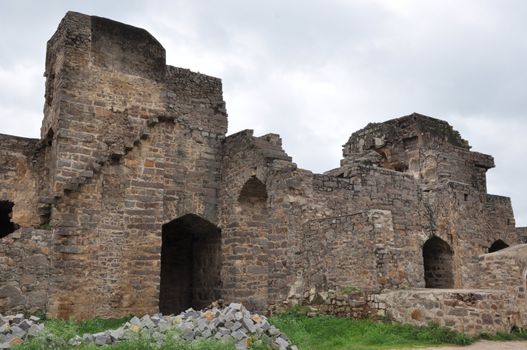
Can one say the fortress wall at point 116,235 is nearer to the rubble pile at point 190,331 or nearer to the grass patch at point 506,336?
the rubble pile at point 190,331

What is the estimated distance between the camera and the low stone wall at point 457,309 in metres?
10.0

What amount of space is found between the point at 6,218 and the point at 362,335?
10459 mm

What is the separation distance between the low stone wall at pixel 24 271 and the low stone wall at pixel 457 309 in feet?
23.0

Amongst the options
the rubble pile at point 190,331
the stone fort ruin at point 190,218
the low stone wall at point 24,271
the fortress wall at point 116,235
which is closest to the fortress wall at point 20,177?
the stone fort ruin at point 190,218

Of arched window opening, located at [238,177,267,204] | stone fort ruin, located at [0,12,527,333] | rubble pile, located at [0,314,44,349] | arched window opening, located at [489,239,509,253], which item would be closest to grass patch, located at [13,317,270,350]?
rubble pile, located at [0,314,44,349]

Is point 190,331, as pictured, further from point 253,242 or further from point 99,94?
point 99,94

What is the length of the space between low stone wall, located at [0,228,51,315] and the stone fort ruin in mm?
27

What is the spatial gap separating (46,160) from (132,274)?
152 inches

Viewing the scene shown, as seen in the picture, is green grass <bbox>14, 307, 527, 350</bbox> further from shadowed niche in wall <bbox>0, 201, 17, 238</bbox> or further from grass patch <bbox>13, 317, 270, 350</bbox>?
shadowed niche in wall <bbox>0, 201, 17, 238</bbox>

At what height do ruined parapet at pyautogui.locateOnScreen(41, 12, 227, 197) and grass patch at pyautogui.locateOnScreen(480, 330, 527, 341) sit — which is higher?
ruined parapet at pyautogui.locateOnScreen(41, 12, 227, 197)

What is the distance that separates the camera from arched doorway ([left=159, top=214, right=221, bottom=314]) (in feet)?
53.3

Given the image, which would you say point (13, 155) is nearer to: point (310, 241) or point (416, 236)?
point (310, 241)

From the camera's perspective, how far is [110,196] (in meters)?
13.3

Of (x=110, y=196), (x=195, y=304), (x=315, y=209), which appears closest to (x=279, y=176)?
(x=315, y=209)
